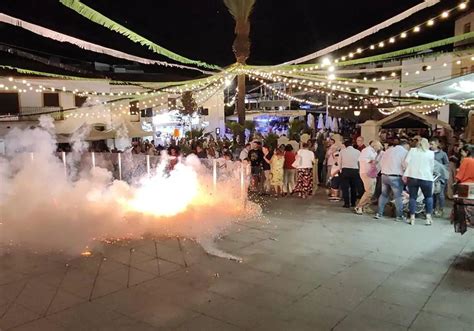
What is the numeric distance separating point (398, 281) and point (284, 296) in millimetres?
1570

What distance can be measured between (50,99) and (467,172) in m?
24.3

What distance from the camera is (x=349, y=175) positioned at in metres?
9.97

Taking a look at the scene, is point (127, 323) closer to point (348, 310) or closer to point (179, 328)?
point (179, 328)

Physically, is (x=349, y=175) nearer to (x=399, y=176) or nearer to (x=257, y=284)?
(x=399, y=176)

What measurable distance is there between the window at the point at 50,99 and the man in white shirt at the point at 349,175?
20590mm

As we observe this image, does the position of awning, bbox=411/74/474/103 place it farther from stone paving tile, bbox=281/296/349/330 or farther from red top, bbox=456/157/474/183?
stone paving tile, bbox=281/296/349/330

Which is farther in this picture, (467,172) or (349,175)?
(349,175)

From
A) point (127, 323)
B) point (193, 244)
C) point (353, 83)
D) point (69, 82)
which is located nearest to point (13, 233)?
point (193, 244)

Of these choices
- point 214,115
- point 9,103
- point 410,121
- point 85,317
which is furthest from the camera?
point 214,115

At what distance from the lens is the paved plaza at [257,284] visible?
13.8 feet

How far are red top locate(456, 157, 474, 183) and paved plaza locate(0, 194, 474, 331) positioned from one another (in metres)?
1.16

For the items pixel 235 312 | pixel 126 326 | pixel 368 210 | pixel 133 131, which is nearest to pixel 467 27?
pixel 133 131

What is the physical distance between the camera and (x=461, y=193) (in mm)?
5941

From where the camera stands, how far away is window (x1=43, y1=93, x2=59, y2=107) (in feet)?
81.4
